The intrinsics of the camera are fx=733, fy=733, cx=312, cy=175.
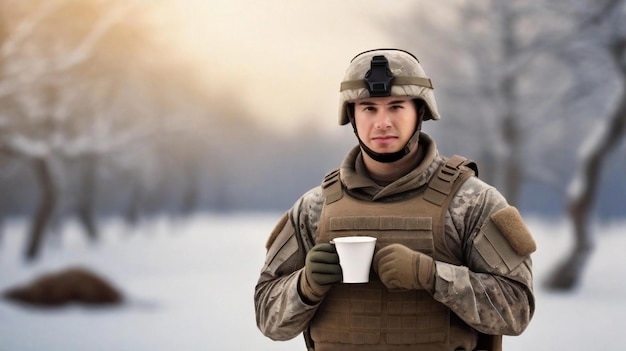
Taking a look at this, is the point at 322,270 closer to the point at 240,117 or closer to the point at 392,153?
the point at 392,153

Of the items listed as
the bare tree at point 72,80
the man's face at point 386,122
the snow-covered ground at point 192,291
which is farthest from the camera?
the bare tree at point 72,80

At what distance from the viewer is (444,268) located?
1068 millimetres

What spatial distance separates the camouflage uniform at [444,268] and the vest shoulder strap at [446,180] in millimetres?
12

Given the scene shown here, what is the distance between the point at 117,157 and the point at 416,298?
3592mm

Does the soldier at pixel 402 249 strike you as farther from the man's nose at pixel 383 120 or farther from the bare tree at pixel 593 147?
the bare tree at pixel 593 147

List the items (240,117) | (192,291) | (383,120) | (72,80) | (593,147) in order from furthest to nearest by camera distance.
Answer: (72,80) → (240,117) → (192,291) → (593,147) → (383,120)

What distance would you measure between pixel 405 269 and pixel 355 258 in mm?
73

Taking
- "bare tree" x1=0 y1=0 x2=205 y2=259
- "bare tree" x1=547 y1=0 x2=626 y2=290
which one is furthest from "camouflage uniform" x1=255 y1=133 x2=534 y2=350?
"bare tree" x1=0 y1=0 x2=205 y2=259

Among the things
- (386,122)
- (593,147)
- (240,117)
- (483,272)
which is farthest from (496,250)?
(240,117)

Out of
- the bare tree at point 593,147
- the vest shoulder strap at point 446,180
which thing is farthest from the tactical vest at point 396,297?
the bare tree at point 593,147

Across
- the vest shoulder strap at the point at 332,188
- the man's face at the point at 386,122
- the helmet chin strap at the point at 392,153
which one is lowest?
the vest shoulder strap at the point at 332,188

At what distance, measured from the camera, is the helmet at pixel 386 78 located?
114 centimetres

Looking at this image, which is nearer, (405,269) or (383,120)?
(405,269)

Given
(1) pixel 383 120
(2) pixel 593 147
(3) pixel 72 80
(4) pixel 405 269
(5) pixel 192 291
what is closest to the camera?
(4) pixel 405 269
